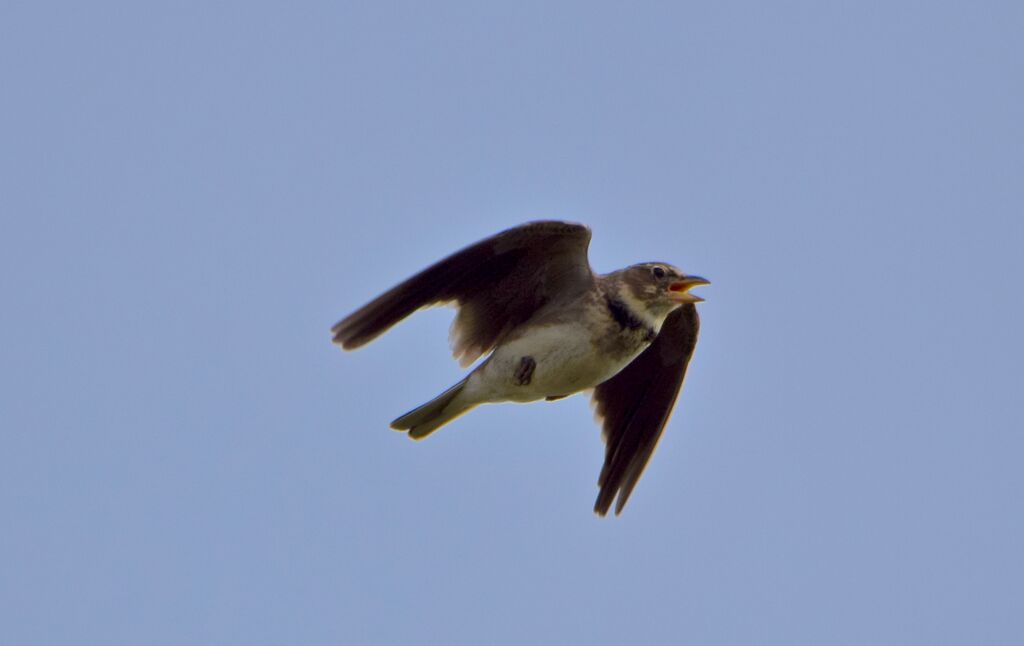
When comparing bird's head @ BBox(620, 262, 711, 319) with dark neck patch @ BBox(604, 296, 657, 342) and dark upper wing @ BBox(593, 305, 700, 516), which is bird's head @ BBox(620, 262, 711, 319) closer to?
dark neck patch @ BBox(604, 296, 657, 342)

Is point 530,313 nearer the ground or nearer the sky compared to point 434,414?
nearer the sky

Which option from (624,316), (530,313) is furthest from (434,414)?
(624,316)

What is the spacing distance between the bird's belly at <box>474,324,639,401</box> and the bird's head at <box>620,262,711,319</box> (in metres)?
0.45

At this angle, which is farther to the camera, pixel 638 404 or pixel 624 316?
pixel 638 404

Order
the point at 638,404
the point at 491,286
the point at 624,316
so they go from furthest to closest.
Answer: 1. the point at 638,404
2. the point at 491,286
3. the point at 624,316

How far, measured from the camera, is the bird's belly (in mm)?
13492

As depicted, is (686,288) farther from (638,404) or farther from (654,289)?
(638,404)

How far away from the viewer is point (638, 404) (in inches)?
601

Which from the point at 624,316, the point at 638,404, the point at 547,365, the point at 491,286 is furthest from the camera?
the point at 638,404

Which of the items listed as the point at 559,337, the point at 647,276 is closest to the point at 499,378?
the point at 559,337

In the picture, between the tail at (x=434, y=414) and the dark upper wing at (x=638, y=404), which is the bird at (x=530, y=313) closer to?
the tail at (x=434, y=414)

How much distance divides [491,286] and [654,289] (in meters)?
1.32

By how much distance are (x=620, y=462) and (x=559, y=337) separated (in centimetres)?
202

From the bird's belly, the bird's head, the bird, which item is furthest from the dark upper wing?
the bird's belly
